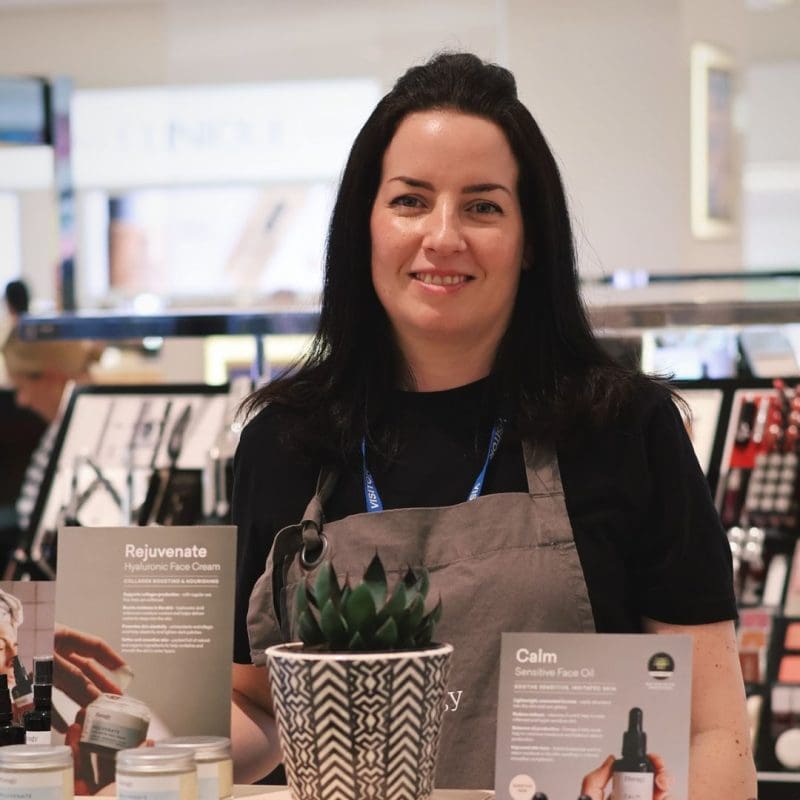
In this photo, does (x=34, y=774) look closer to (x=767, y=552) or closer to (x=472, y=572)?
(x=472, y=572)

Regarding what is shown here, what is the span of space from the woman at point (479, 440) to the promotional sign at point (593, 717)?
370mm

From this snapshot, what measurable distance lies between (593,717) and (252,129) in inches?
285

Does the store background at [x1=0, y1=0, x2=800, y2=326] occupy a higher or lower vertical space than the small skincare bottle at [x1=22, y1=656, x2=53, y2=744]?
higher

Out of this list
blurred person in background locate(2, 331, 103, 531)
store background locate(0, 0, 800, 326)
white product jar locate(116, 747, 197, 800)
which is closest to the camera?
white product jar locate(116, 747, 197, 800)

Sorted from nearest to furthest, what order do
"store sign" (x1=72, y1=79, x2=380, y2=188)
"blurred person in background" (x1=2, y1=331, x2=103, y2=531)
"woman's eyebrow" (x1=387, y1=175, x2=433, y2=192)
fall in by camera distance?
"woman's eyebrow" (x1=387, y1=175, x2=433, y2=192), "blurred person in background" (x1=2, y1=331, x2=103, y2=531), "store sign" (x1=72, y1=79, x2=380, y2=188)

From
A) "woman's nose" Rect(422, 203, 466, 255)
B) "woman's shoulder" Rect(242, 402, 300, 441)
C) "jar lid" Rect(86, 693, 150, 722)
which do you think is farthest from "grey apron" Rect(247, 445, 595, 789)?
"jar lid" Rect(86, 693, 150, 722)

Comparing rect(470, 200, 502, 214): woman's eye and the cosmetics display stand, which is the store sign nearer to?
the cosmetics display stand

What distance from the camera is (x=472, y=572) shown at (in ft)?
5.45

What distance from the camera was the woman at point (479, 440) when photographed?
1.65 m

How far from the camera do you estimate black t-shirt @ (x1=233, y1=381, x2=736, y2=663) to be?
1680 millimetres

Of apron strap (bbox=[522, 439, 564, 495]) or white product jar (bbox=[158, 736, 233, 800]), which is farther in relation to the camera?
apron strap (bbox=[522, 439, 564, 495])

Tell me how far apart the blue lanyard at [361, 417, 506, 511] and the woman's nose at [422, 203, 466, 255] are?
253 millimetres

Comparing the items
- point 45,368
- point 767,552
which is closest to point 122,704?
point 767,552

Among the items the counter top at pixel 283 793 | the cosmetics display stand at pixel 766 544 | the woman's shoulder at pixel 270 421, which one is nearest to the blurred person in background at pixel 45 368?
the cosmetics display stand at pixel 766 544
